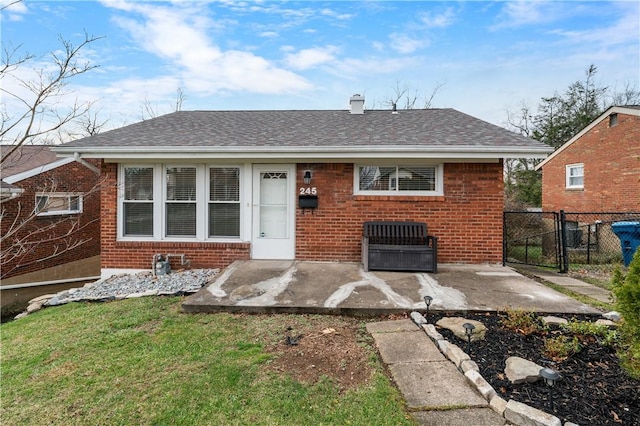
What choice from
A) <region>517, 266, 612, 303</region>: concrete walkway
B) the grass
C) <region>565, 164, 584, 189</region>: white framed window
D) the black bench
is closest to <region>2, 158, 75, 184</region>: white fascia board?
the grass

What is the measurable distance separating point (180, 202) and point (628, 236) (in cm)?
1084

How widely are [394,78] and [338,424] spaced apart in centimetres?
2251

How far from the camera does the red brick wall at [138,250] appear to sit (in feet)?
22.4

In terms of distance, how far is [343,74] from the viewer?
50.1 feet

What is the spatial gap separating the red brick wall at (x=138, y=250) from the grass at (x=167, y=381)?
103 inches

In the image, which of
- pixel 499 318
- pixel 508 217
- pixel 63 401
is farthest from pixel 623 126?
pixel 63 401

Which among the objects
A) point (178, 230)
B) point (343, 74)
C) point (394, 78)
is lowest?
point (178, 230)

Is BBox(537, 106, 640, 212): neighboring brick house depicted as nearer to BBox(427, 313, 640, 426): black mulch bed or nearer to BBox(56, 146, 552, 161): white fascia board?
BBox(56, 146, 552, 161): white fascia board

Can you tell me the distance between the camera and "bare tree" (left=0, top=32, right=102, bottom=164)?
2869mm

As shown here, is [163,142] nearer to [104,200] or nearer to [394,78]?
[104,200]

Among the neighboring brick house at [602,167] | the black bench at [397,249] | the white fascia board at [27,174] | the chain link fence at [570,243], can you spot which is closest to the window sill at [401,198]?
the black bench at [397,249]

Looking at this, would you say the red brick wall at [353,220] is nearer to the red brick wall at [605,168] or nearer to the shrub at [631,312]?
the shrub at [631,312]

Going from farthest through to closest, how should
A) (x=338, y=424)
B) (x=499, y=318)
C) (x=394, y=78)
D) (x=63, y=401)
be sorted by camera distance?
(x=394, y=78) < (x=499, y=318) < (x=63, y=401) < (x=338, y=424)

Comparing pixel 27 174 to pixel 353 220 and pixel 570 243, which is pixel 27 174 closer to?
pixel 353 220
